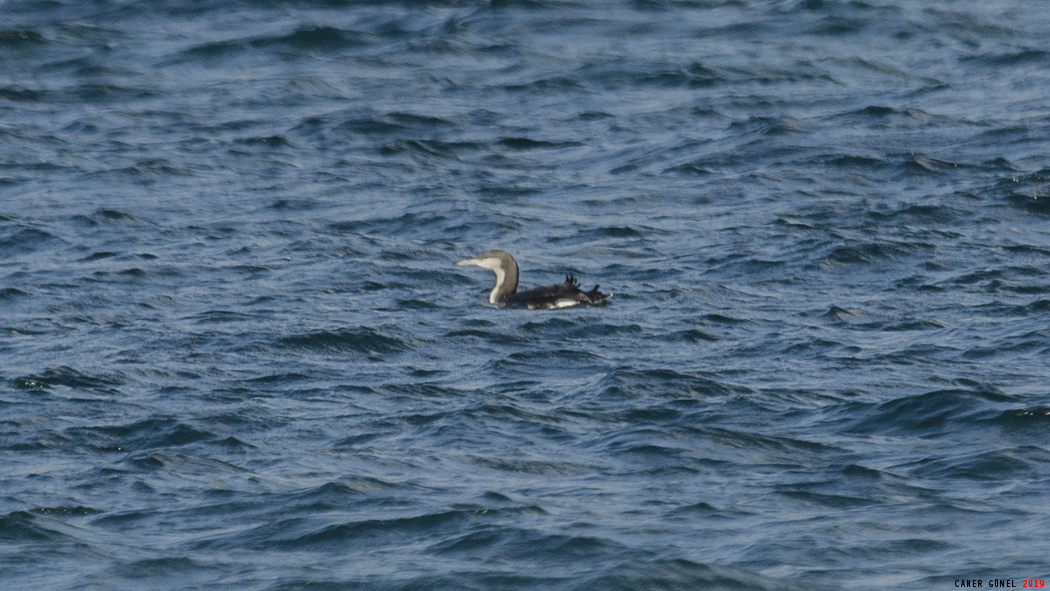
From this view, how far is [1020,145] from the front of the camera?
59.6 feet

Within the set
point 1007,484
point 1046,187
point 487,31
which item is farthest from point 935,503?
point 487,31

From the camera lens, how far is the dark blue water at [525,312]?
8812 mm

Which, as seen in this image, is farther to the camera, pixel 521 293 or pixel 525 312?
pixel 521 293

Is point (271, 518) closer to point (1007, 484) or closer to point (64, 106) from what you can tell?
point (1007, 484)

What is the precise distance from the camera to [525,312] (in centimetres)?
1388

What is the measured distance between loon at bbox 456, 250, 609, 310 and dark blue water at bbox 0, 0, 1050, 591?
14cm

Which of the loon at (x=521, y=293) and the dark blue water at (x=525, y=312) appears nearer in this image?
the dark blue water at (x=525, y=312)

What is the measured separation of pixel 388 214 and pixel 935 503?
8.73m

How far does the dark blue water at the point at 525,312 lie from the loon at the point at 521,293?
0.14 metres

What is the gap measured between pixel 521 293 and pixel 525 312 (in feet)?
1.19

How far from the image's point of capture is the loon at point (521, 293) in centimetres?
1359

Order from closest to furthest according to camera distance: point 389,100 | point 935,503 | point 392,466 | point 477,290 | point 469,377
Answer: point 935,503, point 392,466, point 469,377, point 477,290, point 389,100

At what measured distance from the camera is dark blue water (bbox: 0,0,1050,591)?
28.9ft

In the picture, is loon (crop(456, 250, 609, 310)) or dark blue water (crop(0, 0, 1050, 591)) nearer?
dark blue water (crop(0, 0, 1050, 591))
